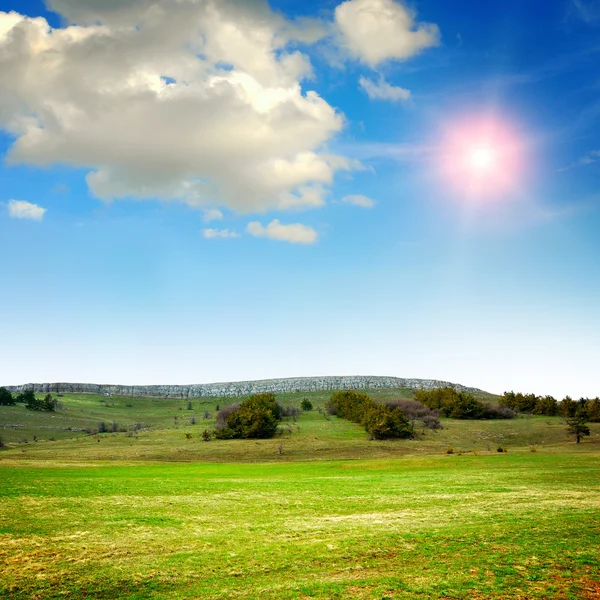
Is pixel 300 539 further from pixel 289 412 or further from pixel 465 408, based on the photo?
pixel 465 408

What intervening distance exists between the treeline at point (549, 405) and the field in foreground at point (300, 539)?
67.0 metres

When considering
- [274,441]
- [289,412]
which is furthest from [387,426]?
[289,412]

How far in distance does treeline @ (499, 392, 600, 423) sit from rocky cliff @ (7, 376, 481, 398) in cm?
6445

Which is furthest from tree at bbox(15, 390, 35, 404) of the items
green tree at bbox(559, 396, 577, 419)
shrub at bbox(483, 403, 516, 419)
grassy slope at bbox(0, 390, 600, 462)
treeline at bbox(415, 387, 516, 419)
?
green tree at bbox(559, 396, 577, 419)

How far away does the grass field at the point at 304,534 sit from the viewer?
12805 mm

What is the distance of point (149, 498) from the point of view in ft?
80.6

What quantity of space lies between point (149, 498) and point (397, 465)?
2649 cm

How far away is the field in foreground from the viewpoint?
1274 centimetres

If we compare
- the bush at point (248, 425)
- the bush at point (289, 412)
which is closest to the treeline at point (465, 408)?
the bush at point (289, 412)

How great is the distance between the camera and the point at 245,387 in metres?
190

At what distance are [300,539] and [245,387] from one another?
175440 mm

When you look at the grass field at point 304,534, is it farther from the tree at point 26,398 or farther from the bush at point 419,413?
the tree at point 26,398

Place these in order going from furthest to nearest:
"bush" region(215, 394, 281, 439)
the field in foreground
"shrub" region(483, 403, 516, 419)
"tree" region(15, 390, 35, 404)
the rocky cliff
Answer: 1. the rocky cliff
2. "tree" region(15, 390, 35, 404)
3. "shrub" region(483, 403, 516, 419)
4. "bush" region(215, 394, 281, 439)
5. the field in foreground

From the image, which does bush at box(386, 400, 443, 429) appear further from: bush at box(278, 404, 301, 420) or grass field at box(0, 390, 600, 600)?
grass field at box(0, 390, 600, 600)
